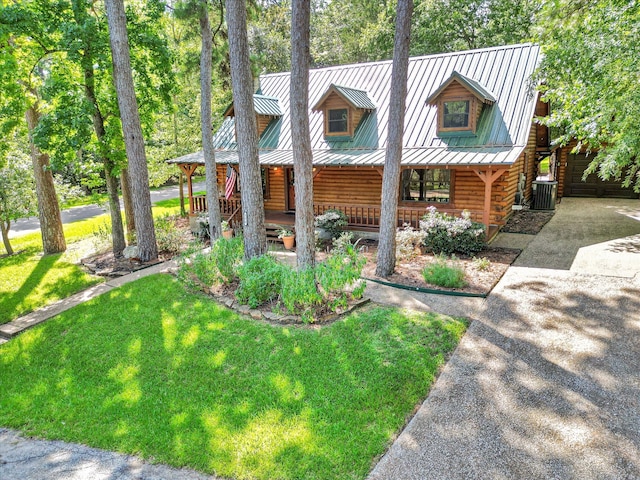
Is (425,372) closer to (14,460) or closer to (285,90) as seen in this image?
(14,460)

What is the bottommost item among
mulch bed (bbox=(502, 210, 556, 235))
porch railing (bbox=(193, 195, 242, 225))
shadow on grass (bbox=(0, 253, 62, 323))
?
shadow on grass (bbox=(0, 253, 62, 323))

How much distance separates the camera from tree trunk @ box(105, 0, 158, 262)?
10867 mm

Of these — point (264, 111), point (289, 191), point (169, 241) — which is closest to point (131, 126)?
point (169, 241)

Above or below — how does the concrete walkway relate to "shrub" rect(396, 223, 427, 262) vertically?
below

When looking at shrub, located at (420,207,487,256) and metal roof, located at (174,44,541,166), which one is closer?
shrub, located at (420,207,487,256)

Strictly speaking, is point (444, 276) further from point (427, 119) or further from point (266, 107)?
point (266, 107)

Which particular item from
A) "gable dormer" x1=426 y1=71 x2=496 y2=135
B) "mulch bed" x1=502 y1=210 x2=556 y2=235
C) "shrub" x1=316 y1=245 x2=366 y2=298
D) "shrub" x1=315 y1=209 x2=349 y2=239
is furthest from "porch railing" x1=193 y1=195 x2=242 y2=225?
"mulch bed" x1=502 y1=210 x2=556 y2=235

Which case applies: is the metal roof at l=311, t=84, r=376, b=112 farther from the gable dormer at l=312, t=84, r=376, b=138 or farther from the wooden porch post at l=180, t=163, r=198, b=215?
the wooden porch post at l=180, t=163, r=198, b=215

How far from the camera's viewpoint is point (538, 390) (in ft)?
18.1

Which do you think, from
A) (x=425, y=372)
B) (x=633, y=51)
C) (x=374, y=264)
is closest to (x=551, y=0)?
(x=633, y=51)

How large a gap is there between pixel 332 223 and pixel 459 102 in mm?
5728

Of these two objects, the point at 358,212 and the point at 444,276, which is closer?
the point at 444,276

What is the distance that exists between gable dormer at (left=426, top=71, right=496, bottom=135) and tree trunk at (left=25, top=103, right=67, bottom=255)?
42.1 feet

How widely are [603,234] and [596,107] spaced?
5689 millimetres
